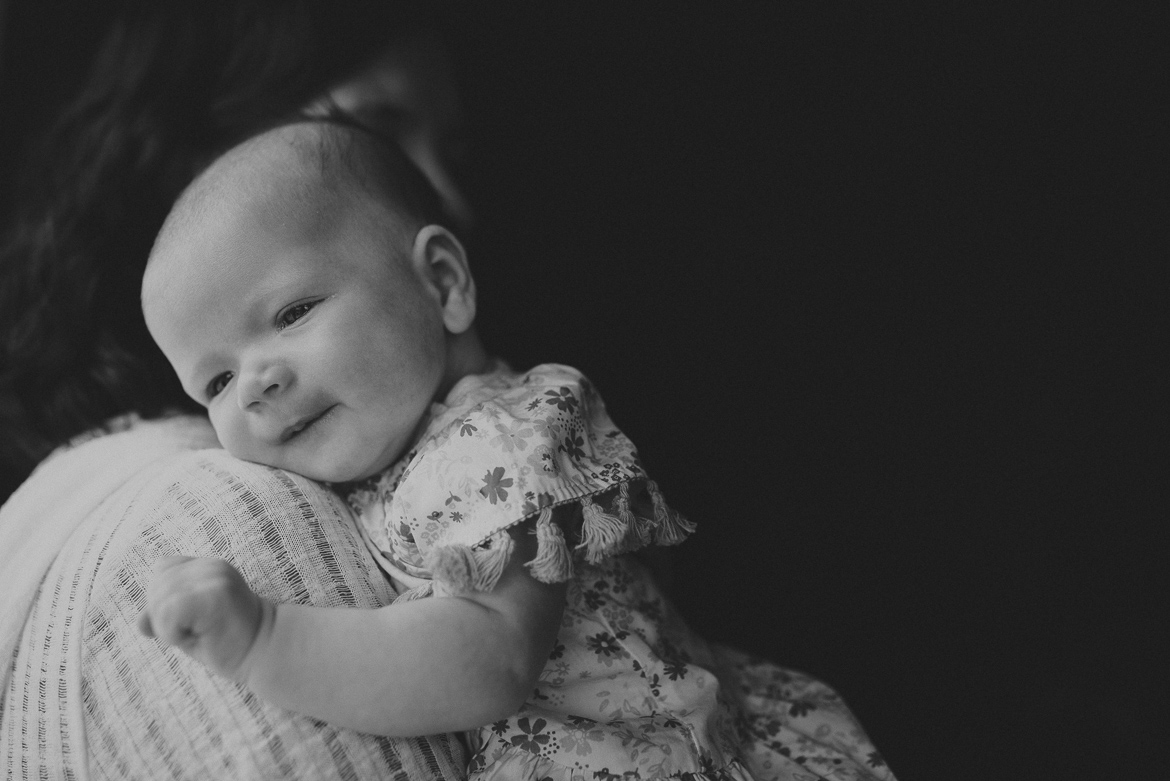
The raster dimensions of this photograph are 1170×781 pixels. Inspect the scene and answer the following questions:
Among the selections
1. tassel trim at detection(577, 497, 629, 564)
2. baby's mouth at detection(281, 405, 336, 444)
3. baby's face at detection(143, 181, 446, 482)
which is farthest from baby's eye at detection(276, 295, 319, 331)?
tassel trim at detection(577, 497, 629, 564)

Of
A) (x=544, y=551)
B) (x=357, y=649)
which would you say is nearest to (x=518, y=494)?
(x=544, y=551)

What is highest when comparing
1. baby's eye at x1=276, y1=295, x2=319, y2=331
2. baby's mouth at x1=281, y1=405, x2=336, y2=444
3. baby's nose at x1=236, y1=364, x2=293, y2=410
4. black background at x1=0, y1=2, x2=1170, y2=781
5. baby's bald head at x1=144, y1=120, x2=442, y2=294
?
baby's bald head at x1=144, y1=120, x2=442, y2=294

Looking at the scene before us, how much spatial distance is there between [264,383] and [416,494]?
0.71 feet

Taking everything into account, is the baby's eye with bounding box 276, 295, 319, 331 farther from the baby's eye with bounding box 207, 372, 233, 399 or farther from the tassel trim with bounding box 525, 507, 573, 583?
the tassel trim with bounding box 525, 507, 573, 583

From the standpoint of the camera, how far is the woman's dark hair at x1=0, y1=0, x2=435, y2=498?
1303mm

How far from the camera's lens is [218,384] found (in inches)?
38.6

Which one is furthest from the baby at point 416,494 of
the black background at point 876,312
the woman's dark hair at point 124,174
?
the black background at point 876,312

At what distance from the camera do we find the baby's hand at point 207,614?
677mm

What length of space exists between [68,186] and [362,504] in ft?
2.92

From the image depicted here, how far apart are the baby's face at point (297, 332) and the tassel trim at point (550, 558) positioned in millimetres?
265

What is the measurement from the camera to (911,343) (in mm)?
1902

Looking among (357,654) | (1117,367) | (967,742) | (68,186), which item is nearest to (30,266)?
(68,186)

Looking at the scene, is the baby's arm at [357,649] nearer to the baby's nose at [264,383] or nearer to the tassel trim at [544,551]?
the tassel trim at [544,551]

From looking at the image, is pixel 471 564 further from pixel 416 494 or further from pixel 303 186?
pixel 303 186
